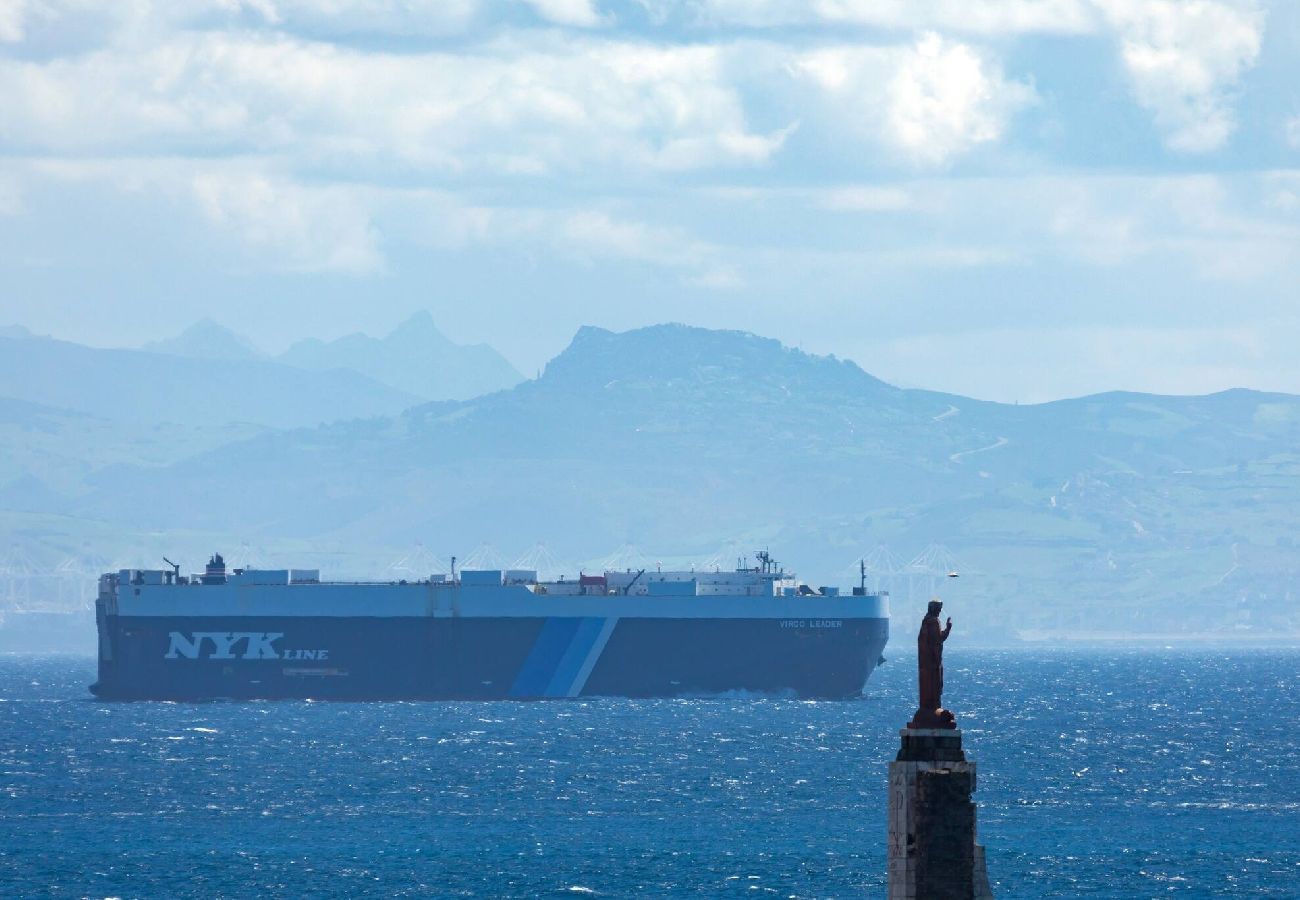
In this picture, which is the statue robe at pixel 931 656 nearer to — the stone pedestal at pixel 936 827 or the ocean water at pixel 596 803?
the stone pedestal at pixel 936 827

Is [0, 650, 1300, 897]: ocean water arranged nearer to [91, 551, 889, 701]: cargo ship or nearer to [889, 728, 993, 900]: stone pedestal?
[91, 551, 889, 701]: cargo ship

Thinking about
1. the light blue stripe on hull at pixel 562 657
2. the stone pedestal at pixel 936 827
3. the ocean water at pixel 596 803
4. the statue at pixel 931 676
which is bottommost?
the ocean water at pixel 596 803

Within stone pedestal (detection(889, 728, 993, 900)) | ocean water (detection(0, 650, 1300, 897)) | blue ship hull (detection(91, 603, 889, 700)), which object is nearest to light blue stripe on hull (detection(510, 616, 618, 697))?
blue ship hull (detection(91, 603, 889, 700))

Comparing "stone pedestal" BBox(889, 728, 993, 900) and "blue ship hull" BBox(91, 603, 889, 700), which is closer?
"stone pedestal" BBox(889, 728, 993, 900)

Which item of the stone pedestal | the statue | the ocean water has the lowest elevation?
the ocean water

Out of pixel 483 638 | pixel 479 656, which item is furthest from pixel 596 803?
pixel 479 656

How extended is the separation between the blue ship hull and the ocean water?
6.50 ft

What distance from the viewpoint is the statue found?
23.9 meters

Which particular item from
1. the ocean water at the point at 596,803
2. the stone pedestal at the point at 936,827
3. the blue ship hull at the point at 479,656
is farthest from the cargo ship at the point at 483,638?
the stone pedestal at the point at 936,827

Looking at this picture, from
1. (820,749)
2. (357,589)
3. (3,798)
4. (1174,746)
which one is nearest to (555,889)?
(3,798)

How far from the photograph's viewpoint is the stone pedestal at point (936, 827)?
23719 mm

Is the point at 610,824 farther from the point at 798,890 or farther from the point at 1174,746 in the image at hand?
the point at 1174,746

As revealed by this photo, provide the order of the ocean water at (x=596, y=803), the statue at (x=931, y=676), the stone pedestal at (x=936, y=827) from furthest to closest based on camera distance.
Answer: the ocean water at (x=596, y=803) < the statue at (x=931, y=676) < the stone pedestal at (x=936, y=827)

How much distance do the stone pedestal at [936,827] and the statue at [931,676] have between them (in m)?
0.12
